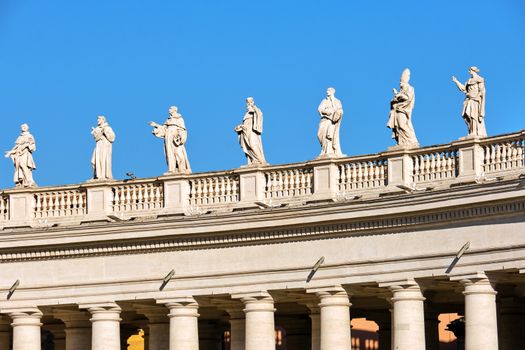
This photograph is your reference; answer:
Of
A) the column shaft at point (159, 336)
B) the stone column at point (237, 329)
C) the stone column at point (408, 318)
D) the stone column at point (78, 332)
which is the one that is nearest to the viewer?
the stone column at point (408, 318)

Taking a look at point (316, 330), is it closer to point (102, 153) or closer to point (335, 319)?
point (335, 319)

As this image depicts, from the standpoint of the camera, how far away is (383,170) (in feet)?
266

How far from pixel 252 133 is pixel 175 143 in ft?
12.7

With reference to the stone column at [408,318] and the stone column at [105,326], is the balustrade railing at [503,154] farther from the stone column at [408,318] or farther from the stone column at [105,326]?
the stone column at [105,326]

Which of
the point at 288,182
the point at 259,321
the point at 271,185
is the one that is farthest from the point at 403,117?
the point at 259,321

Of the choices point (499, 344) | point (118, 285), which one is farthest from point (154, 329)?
point (499, 344)

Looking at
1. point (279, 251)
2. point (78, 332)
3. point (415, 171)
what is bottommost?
point (78, 332)

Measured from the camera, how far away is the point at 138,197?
8762cm

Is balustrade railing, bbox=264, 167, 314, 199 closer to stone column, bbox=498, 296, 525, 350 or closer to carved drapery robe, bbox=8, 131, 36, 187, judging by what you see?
stone column, bbox=498, 296, 525, 350

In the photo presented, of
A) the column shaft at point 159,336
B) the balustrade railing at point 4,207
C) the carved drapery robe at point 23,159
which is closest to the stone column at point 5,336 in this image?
the balustrade railing at point 4,207

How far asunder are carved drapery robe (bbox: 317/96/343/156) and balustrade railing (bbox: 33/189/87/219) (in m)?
11.9

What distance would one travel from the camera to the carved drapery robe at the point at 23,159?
90438 mm

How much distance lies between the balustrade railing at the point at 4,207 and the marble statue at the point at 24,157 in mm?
820

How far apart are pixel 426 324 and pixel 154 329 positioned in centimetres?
1190
